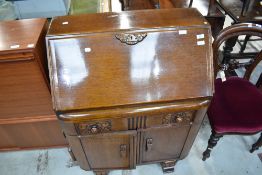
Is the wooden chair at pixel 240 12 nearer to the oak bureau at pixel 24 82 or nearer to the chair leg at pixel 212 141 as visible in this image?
the chair leg at pixel 212 141

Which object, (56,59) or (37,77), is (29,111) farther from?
(56,59)

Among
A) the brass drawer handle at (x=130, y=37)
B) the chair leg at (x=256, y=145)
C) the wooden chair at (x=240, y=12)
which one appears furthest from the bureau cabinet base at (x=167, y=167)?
the wooden chair at (x=240, y=12)

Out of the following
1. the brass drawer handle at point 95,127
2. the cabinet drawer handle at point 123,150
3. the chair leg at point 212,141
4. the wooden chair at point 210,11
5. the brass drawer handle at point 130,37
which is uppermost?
the brass drawer handle at point 130,37

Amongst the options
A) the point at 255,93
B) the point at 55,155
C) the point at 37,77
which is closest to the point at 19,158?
the point at 55,155

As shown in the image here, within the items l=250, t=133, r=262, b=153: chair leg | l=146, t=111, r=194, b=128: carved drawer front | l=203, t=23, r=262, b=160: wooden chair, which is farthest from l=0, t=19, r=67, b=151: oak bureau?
l=250, t=133, r=262, b=153: chair leg

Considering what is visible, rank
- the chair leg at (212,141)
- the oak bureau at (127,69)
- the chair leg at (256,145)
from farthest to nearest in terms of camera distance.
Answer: the chair leg at (256,145), the chair leg at (212,141), the oak bureau at (127,69)

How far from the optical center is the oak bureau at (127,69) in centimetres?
98

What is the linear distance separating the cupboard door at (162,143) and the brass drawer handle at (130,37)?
1.66ft

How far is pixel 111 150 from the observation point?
131cm

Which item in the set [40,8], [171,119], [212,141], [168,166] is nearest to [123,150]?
[171,119]

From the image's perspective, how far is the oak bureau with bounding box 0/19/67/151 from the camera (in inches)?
41.8

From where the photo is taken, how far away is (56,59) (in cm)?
97

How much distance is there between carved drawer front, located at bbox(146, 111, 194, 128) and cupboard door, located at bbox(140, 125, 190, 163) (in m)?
0.04

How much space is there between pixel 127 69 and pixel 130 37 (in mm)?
160
